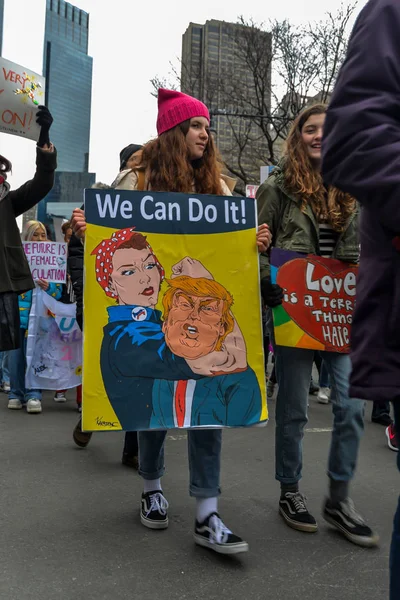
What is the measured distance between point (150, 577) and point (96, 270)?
4.29 ft

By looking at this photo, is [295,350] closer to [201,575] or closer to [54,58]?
[201,575]

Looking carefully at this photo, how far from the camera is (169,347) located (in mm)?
2881

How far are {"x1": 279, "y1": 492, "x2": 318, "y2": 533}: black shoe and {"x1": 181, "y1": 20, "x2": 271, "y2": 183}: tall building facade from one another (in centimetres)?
2204

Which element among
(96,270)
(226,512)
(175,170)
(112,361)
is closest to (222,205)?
(175,170)

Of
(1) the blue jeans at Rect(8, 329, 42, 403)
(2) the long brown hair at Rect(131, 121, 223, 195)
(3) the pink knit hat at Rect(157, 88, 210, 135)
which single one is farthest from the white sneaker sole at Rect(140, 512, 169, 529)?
(1) the blue jeans at Rect(8, 329, 42, 403)

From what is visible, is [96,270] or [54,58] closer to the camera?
[96,270]

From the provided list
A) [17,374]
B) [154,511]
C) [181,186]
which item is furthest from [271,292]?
[17,374]

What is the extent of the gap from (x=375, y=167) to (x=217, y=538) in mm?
1843

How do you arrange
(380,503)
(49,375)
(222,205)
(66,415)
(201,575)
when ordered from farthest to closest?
(49,375) < (66,415) < (380,503) < (222,205) < (201,575)

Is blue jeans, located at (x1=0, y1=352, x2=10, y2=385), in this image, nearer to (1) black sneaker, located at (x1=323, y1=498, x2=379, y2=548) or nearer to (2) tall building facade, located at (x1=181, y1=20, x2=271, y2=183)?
(1) black sneaker, located at (x1=323, y1=498, x2=379, y2=548)

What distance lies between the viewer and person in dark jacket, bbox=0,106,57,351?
333 centimetres

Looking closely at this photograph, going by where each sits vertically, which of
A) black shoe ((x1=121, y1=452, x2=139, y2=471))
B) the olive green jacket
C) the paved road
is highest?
the olive green jacket

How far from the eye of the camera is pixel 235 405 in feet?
9.52

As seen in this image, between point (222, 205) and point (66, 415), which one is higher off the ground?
→ point (222, 205)
